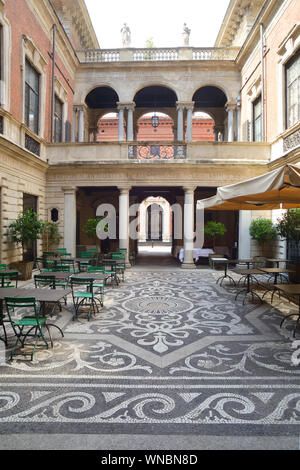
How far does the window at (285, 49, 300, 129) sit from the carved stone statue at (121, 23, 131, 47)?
9.58 m

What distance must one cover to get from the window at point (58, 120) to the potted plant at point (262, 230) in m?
10.7

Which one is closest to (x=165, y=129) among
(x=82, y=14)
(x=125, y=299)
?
(x=82, y=14)

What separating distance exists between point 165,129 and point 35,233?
2342 cm

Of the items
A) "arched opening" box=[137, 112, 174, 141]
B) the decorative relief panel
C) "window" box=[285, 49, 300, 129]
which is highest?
"arched opening" box=[137, 112, 174, 141]

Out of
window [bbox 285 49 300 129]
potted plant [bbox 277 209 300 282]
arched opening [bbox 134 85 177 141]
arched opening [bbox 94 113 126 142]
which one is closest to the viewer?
potted plant [bbox 277 209 300 282]

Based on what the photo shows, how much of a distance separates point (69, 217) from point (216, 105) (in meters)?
12.6

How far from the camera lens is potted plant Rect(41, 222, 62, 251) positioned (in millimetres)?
12627

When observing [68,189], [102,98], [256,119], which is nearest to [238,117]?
[256,119]

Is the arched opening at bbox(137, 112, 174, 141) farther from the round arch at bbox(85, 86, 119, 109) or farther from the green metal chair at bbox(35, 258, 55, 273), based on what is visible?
the green metal chair at bbox(35, 258, 55, 273)

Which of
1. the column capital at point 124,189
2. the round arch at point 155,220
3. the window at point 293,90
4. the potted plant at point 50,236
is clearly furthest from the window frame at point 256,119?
the round arch at point 155,220

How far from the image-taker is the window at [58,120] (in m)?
14.1

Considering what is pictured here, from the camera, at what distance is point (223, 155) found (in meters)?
12.9

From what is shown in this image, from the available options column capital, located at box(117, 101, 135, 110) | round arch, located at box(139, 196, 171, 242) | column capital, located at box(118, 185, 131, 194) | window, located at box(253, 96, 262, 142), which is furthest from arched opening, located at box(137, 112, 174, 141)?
column capital, located at box(118, 185, 131, 194)
